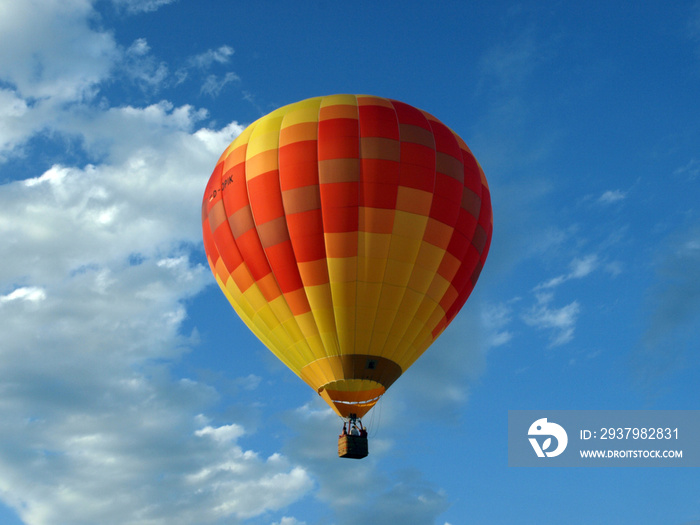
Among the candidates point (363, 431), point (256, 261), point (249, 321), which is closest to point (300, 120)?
point (256, 261)

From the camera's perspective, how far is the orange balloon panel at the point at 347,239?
2853 cm

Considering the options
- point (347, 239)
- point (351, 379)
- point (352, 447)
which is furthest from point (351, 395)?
point (347, 239)

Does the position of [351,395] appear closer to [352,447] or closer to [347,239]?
[352,447]

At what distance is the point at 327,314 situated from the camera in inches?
1125

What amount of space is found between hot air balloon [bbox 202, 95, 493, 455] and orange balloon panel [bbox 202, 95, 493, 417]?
0.04 metres

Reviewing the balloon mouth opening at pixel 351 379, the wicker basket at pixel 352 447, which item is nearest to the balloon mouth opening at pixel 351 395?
the balloon mouth opening at pixel 351 379

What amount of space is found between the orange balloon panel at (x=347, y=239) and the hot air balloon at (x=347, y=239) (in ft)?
0.12

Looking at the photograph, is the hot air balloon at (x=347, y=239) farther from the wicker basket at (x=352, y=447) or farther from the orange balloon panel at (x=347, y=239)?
the wicker basket at (x=352, y=447)

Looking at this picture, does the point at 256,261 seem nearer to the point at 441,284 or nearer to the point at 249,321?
the point at 249,321

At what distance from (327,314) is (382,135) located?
6155mm

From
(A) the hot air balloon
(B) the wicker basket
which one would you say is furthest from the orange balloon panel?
(B) the wicker basket

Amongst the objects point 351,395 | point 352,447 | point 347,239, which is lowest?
point 352,447

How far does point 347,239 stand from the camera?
1121 inches

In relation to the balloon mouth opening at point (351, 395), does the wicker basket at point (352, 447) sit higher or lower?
lower
